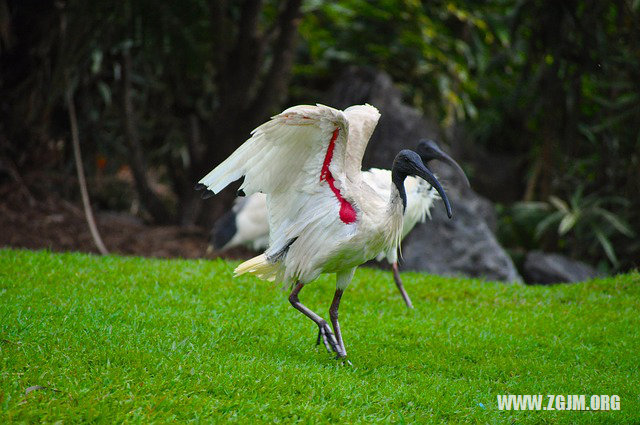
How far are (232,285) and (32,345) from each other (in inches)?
104

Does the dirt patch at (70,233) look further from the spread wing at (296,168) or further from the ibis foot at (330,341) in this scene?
the ibis foot at (330,341)

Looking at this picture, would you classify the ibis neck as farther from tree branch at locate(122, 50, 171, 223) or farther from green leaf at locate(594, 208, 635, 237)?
green leaf at locate(594, 208, 635, 237)

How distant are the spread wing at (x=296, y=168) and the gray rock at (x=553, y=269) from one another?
22.4 feet

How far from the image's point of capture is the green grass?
400cm

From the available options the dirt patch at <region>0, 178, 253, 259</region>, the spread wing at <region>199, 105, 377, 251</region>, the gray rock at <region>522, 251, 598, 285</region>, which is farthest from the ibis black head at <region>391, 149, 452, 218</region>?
the gray rock at <region>522, 251, 598, 285</region>

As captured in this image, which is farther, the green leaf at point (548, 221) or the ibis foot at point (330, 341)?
the green leaf at point (548, 221)

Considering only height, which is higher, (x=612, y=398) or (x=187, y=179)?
(x=612, y=398)

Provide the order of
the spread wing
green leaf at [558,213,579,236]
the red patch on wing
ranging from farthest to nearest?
green leaf at [558,213,579,236] → the red patch on wing → the spread wing

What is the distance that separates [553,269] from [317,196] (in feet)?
23.4

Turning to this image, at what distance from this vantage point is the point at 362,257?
5.03 metres

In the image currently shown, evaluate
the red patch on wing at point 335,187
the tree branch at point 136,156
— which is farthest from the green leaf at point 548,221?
the red patch on wing at point 335,187

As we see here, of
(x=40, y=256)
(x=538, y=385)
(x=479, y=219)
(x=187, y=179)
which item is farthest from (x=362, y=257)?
(x=187, y=179)

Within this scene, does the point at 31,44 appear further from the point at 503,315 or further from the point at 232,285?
the point at 503,315

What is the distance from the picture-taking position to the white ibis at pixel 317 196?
489 centimetres
